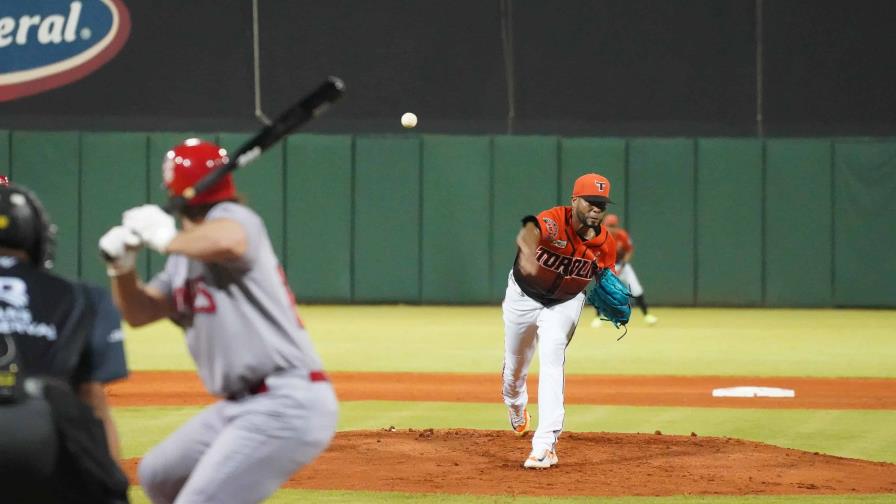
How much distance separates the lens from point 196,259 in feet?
13.5

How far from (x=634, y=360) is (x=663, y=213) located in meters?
8.30

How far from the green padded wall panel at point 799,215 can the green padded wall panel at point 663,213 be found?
1391mm

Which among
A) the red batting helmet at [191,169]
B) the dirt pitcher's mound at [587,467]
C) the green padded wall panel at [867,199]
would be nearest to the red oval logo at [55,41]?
the green padded wall panel at [867,199]

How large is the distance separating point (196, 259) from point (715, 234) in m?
20.3

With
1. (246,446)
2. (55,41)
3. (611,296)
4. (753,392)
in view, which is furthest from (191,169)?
(55,41)

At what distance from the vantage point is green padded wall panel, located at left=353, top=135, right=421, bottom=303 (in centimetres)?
2373

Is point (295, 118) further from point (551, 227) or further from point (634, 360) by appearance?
point (634, 360)

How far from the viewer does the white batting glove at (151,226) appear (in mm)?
4289

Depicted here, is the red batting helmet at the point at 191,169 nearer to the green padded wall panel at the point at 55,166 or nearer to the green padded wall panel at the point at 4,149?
the green padded wall panel at the point at 55,166

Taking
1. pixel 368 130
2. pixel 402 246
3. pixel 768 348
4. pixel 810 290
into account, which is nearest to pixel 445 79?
pixel 368 130

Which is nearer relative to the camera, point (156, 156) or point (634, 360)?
point (634, 360)

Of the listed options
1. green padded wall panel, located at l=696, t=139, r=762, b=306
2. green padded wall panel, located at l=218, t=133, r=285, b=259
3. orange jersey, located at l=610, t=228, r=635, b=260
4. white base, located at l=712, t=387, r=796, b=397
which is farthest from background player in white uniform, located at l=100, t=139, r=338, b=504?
green padded wall panel, located at l=696, t=139, r=762, b=306

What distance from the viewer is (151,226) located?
14.2 ft

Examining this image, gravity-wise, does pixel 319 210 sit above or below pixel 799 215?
above
